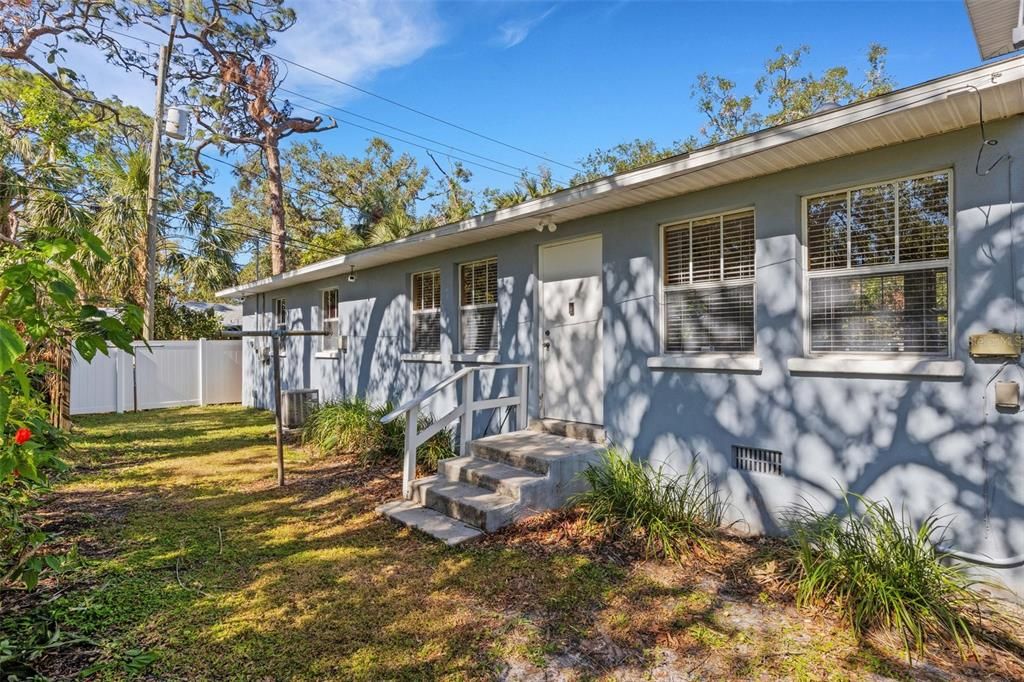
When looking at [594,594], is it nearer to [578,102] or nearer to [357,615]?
[357,615]

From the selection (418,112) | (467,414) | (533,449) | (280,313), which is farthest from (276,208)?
(533,449)

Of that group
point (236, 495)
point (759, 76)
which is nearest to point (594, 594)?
point (236, 495)

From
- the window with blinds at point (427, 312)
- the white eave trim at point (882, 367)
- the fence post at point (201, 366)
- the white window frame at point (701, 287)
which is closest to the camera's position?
the white eave trim at point (882, 367)

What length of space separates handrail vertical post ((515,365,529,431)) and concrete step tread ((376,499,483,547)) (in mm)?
1709

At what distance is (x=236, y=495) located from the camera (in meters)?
6.14

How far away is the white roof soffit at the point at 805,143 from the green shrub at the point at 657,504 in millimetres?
2581

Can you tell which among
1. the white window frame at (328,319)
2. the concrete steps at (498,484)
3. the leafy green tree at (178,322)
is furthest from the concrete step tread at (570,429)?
the leafy green tree at (178,322)

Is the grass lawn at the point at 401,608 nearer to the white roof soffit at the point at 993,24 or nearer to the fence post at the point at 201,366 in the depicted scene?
the white roof soffit at the point at 993,24

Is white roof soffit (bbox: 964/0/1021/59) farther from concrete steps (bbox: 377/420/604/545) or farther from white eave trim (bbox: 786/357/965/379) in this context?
concrete steps (bbox: 377/420/604/545)

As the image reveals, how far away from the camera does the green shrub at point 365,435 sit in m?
7.13

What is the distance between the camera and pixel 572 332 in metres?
6.35

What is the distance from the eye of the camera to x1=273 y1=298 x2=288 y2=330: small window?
13.8m

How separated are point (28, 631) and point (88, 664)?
0.59 metres

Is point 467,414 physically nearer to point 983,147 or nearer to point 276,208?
point 983,147
